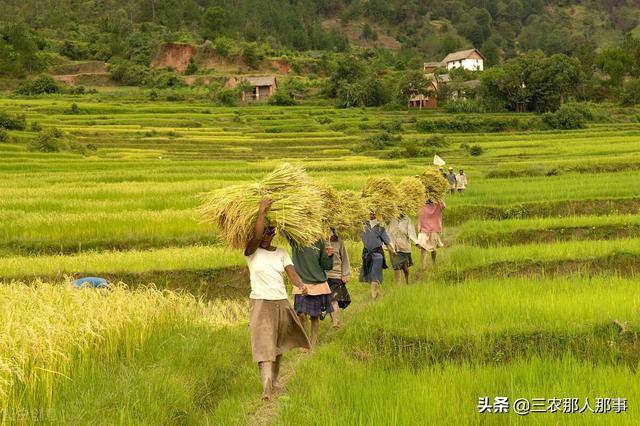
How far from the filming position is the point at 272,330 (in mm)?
5910

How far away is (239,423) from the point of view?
15.8 ft

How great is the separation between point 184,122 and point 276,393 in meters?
39.5

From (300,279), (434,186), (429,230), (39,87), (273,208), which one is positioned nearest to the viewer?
(273,208)

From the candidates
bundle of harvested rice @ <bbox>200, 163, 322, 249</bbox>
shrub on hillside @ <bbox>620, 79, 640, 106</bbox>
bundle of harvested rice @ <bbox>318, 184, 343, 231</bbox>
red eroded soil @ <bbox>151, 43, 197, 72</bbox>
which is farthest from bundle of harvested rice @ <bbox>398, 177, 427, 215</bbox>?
red eroded soil @ <bbox>151, 43, 197, 72</bbox>

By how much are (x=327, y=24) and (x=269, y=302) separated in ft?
394

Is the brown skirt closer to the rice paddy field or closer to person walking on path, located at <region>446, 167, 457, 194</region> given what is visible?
the rice paddy field

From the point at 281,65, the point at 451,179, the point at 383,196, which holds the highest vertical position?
the point at 281,65

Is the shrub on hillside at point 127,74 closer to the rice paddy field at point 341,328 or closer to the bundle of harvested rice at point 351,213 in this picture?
the rice paddy field at point 341,328

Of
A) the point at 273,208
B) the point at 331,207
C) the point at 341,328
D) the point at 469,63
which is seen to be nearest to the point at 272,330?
the point at 273,208

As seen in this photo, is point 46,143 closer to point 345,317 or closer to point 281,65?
point 345,317

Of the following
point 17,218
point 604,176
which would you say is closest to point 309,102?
point 604,176

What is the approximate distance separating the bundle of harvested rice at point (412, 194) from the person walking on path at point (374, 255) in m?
1.67

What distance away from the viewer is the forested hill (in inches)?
2963

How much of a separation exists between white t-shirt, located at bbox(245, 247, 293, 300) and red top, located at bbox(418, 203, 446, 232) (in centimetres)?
656
